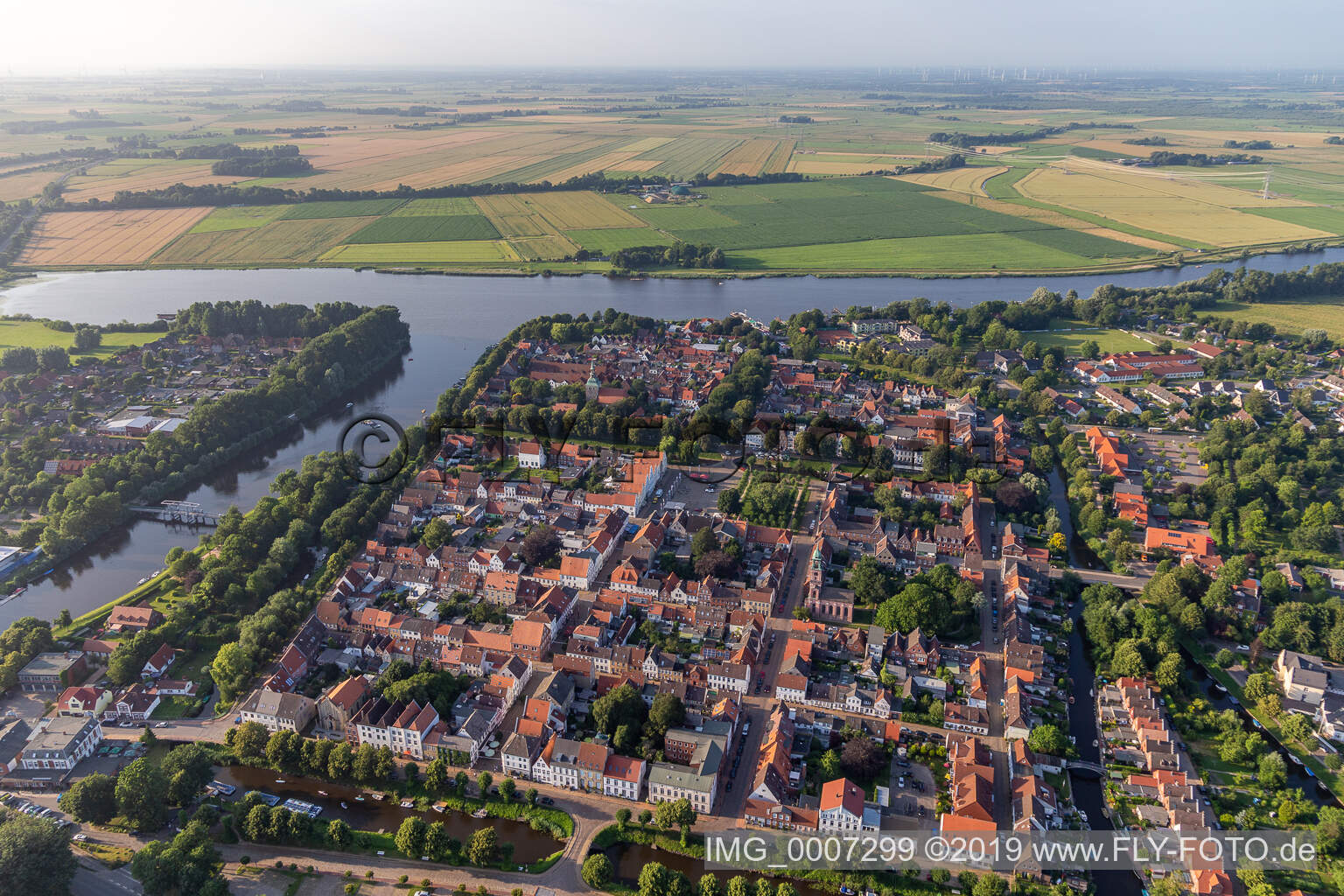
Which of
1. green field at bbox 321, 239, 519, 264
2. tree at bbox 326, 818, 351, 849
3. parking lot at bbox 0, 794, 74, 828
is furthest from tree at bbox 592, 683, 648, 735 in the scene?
green field at bbox 321, 239, 519, 264

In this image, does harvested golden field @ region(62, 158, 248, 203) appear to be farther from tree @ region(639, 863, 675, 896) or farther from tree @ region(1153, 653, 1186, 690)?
tree @ region(1153, 653, 1186, 690)

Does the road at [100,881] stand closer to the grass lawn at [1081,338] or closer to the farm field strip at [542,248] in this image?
the grass lawn at [1081,338]

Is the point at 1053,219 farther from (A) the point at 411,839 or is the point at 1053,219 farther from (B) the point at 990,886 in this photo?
(A) the point at 411,839

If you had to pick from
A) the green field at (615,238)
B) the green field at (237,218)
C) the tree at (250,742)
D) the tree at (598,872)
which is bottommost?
the tree at (598,872)

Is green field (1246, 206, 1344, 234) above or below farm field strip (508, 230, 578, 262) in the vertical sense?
above

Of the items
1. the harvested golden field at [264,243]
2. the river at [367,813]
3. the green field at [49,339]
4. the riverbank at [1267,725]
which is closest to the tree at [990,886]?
the river at [367,813]

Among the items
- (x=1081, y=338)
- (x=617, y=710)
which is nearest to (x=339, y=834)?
(x=617, y=710)
